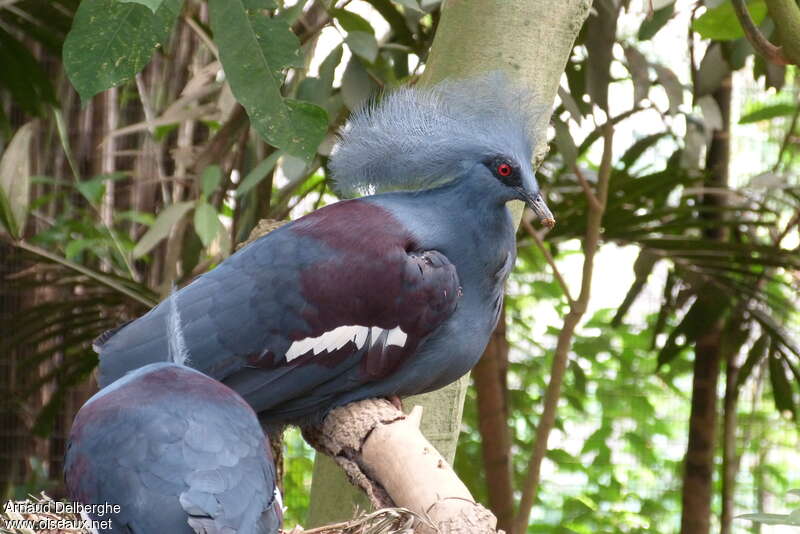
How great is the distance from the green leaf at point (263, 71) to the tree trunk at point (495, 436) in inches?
56.3

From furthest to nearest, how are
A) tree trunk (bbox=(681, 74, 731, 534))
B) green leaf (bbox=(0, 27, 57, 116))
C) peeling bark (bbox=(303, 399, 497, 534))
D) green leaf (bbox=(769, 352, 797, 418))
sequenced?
tree trunk (bbox=(681, 74, 731, 534)) < green leaf (bbox=(769, 352, 797, 418)) < green leaf (bbox=(0, 27, 57, 116)) < peeling bark (bbox=(303, 399, 497, 534))

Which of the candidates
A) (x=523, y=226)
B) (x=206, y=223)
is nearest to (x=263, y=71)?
(x=206, y=223)

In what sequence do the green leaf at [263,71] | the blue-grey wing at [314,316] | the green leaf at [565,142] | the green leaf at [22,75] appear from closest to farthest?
the green leaf at [263,71], the blue-grey wing at [314,316], the green leaf at [565,142], the green leaf at [22,75]

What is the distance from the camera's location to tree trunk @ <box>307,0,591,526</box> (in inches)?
65.4

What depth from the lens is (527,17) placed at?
1.66m

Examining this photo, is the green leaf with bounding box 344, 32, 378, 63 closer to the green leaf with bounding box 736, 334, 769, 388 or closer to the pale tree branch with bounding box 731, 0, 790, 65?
the pale tree branch with bounding box 731, 0, 790, 65

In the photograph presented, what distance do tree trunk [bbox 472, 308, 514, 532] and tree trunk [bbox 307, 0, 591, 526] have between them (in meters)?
0.95

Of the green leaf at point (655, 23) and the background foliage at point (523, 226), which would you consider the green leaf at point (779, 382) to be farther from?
the green leaf at point (655, 23)

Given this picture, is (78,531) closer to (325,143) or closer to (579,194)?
(325,143)

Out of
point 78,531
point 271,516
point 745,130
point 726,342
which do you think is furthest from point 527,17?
point 745,130

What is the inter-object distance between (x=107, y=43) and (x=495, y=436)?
174 cm

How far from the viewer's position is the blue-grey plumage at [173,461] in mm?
1175

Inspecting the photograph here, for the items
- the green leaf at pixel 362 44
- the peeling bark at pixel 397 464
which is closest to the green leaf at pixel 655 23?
the green leaf at pixel 362 44

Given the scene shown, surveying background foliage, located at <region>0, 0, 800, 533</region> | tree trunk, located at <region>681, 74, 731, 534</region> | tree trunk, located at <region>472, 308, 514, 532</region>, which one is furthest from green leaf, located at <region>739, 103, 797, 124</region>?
tree trunk, located at <region>472, 308, 514, 532</region>
